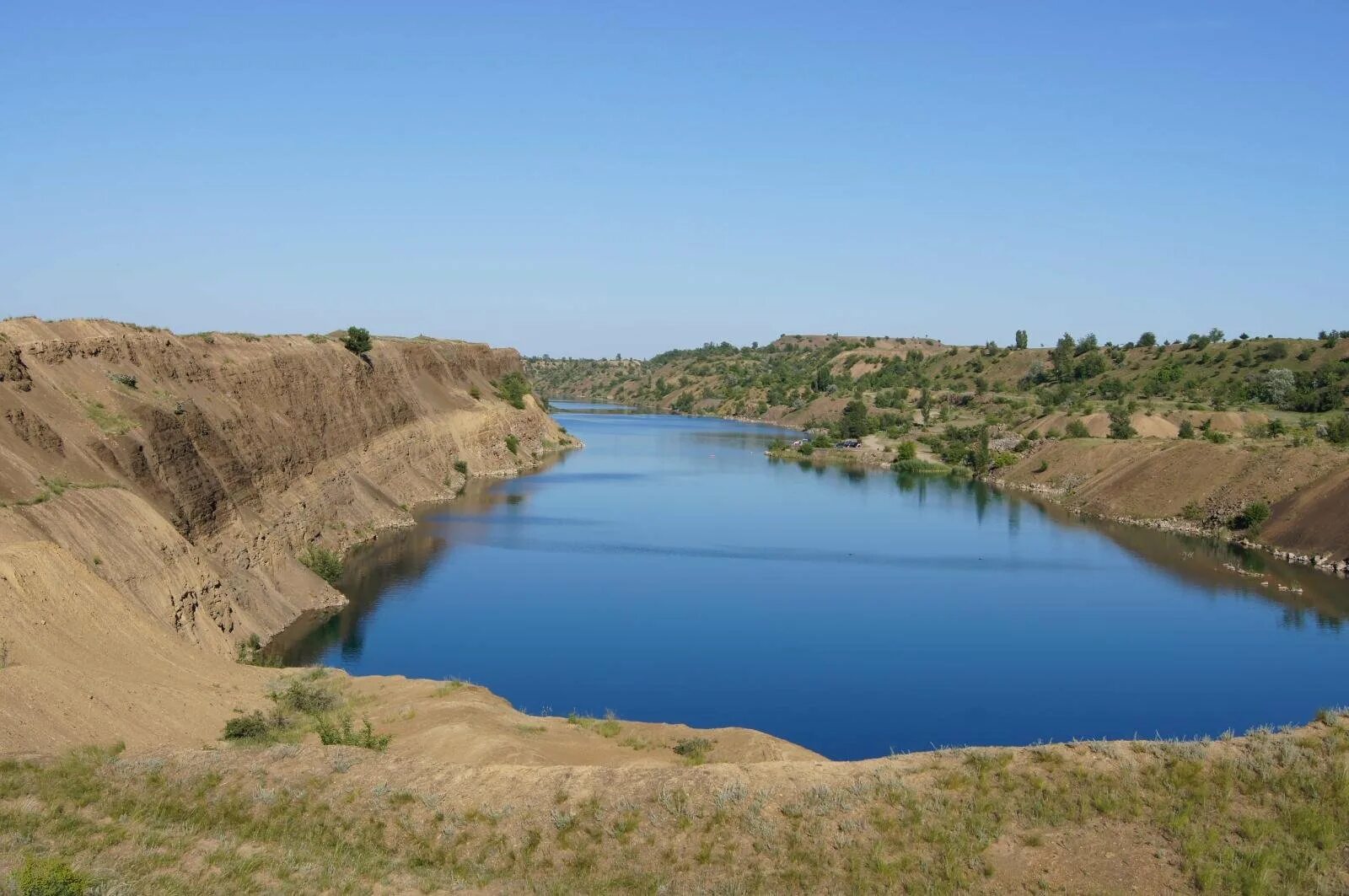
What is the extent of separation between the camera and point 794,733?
30.7 metres

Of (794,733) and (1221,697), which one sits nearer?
(794,733)

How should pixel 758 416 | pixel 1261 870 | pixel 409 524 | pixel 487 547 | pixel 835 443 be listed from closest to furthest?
pixel 1261 870 → pixel 487 547 → pixel 409 524 → pixel 835 443 → pixel 758 416

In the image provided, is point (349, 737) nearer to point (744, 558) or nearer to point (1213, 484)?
point (744, 558)

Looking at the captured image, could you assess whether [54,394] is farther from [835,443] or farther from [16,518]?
[835,443]

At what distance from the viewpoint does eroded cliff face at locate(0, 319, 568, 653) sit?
106 ft

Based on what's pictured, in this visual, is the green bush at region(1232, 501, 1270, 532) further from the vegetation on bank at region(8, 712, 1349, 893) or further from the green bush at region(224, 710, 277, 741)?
the green bush at region(224, 710, 277, 741)

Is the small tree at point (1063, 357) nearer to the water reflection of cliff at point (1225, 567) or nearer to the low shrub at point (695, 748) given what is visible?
the water reflection of cliff at point (1225, 567)

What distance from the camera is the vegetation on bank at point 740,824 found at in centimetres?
1558

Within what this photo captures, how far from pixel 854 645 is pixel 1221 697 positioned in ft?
36.4

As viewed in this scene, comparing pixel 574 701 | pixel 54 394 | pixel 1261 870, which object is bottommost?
pixel 574 701

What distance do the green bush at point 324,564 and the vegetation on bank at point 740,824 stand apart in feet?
88.6

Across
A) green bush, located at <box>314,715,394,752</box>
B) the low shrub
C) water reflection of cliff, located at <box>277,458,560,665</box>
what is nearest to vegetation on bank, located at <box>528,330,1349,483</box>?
water reflection of cliff, located at <box>277,458,560,665</box>

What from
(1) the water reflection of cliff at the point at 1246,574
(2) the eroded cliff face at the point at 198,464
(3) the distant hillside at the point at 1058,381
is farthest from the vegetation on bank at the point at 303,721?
(3) the distant hillside at the point at 1058,381

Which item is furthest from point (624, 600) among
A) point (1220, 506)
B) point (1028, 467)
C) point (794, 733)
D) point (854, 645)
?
point (1028, 467)
